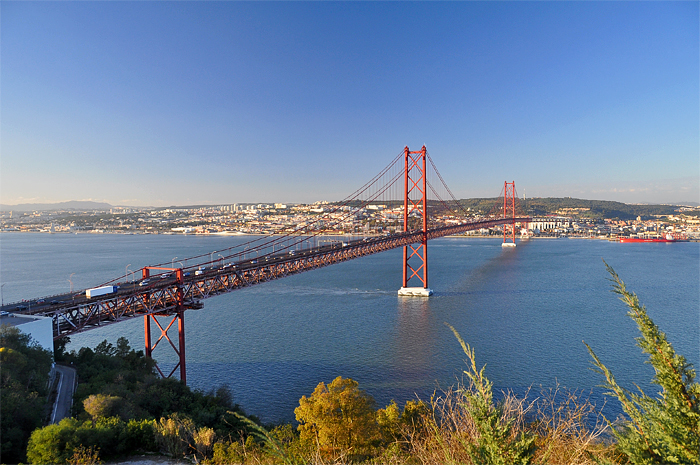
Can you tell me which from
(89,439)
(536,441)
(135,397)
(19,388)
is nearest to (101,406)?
(89,439)

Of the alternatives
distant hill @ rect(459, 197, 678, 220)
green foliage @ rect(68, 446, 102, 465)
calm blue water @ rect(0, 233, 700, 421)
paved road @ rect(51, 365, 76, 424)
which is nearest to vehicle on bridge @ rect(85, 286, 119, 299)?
paved road @ rect(51, 365, 76, 424)

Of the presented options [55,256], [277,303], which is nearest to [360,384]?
[277,303]

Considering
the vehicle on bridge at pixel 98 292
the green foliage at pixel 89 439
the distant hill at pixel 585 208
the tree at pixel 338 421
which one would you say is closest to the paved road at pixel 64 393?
the green foliage at pixel 89 439

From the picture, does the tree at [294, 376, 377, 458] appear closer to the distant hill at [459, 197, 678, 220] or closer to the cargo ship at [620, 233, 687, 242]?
the cargo ship at [620, 233, 687, 242]

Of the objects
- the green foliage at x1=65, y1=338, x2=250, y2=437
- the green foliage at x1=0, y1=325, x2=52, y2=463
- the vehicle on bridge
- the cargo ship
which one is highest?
the vehicle on bridge

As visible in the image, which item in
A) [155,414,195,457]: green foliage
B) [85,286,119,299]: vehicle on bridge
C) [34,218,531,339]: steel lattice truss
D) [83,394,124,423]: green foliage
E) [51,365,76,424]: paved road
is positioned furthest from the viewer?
[85,286,119,299]: vehicle on bridge

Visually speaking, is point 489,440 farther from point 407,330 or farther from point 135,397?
point 407,330

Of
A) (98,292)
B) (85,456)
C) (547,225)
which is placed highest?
(98,292)
